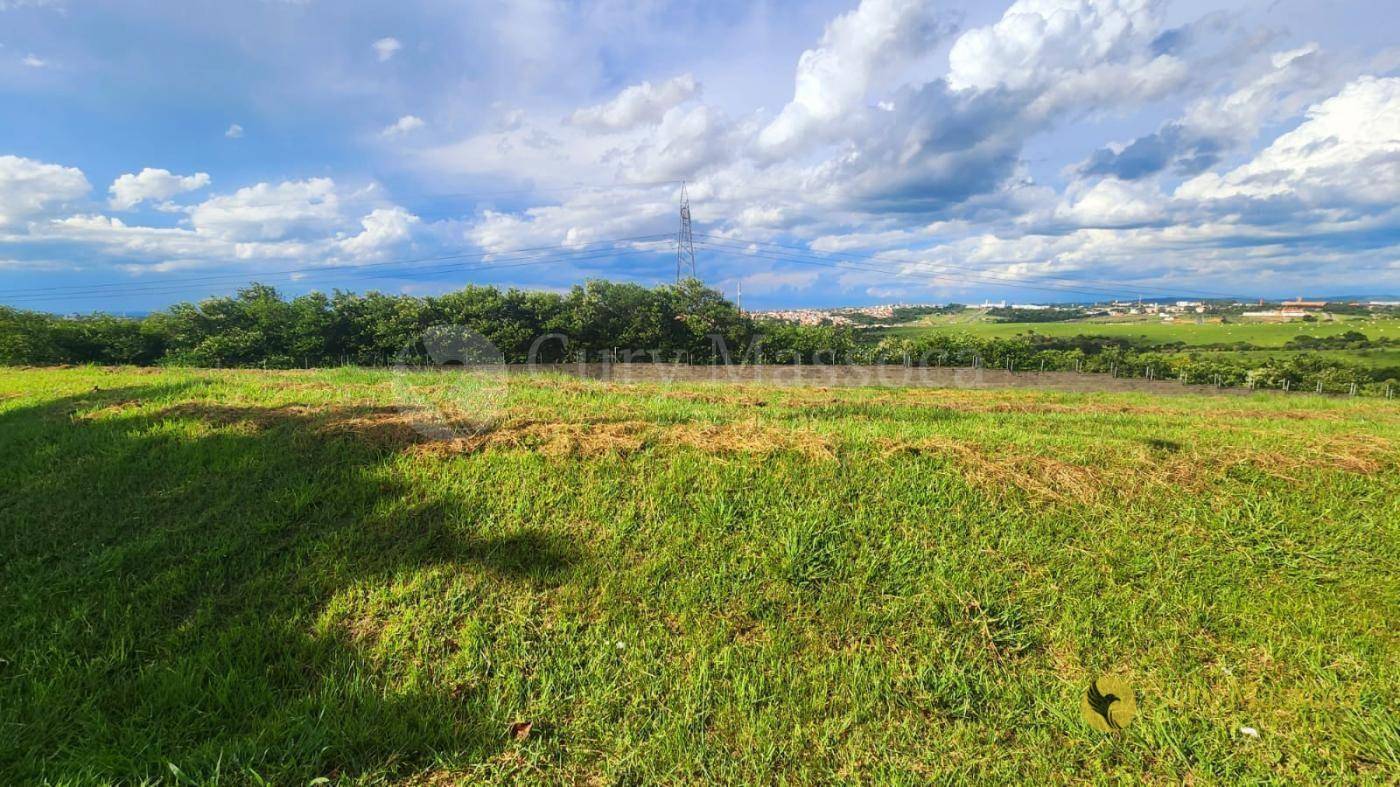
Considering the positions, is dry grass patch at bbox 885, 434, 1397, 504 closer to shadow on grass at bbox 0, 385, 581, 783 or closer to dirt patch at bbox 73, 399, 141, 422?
shadow on grass at bbox 0, 385, 581, 783

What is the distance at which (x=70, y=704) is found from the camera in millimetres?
2543

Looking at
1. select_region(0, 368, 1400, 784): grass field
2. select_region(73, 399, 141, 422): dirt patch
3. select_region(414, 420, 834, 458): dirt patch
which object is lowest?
select_region(0, 368, 1400, 784): grass field

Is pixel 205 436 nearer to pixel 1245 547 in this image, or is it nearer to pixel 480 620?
pixel 480 620

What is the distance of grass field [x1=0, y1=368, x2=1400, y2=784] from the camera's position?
8.13 ft

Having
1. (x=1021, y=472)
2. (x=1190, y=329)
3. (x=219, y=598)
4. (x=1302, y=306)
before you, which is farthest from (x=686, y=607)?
(x=1302, y=306)

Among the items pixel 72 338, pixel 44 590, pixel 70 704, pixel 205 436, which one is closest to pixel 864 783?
pixel 70 704

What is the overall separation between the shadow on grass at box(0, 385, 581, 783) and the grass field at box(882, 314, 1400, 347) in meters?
32.5

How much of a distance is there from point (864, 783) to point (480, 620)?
7.27ft

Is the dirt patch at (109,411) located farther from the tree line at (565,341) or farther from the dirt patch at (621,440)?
the tree line at (565,341)

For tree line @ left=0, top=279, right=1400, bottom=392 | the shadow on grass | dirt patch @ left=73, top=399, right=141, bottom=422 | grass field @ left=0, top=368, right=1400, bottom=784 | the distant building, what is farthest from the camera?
the distant building

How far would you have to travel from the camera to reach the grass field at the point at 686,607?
2.48 meters

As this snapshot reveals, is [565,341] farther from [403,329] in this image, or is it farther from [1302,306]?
[1302,306]

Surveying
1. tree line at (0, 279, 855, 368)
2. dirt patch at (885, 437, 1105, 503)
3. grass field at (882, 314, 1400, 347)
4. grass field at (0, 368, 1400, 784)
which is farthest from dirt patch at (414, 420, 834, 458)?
grass field at (882, 314, 1400, 347)

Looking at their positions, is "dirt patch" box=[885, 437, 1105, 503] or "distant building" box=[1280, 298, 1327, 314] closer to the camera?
"dirt patch" box=[885, 437, 1105, 503]
